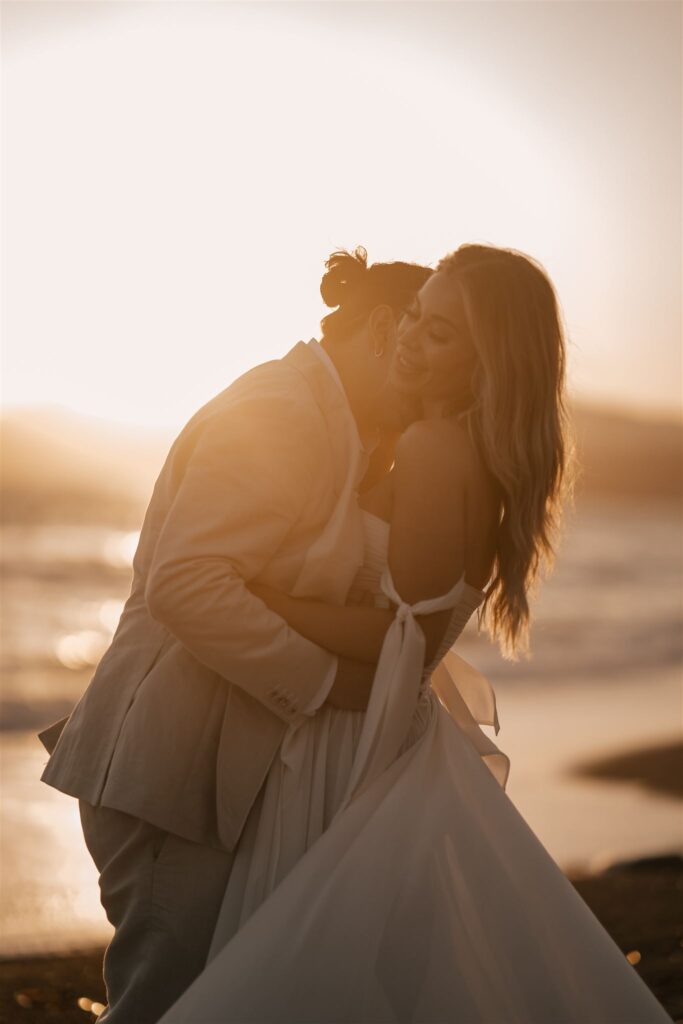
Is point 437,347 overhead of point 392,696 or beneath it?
overhead

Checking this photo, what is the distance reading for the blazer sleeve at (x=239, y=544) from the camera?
3113mm

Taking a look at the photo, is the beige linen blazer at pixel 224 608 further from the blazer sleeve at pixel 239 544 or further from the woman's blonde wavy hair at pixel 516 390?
the woman's blonde wavy hair at pixel 516 390

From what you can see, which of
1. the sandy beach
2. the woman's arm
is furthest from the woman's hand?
the sandy beach

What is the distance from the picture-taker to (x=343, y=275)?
4156mm

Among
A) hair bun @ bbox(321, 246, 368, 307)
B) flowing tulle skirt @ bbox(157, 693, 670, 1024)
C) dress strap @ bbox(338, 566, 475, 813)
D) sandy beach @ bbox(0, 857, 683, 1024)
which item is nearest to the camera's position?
flowing tulle skirt @ bbox(157, 693, 670, 1024)

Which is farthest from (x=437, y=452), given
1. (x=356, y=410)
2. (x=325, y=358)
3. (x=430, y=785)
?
(x=430, y=785)

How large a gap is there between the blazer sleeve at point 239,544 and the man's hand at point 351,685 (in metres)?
0.09

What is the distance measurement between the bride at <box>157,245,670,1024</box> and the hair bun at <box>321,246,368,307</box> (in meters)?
0.54

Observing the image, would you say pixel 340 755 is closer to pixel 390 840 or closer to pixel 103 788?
pixel 390 840

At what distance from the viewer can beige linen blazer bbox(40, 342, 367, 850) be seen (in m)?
3.14

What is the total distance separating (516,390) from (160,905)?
5.57 feet

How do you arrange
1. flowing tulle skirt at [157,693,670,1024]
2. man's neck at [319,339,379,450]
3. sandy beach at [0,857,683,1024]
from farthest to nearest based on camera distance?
sandy beach at [0,857,683,1024] < man's neck at [319,339,379,450] < flowing tulle skirt at [157,693,670,1024]

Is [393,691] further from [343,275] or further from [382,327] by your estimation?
[343,275]

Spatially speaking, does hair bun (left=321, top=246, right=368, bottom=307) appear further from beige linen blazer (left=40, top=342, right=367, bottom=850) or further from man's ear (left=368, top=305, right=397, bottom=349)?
Result: beige linen blazer (left=40, top=342, right=367, bottom=850)
